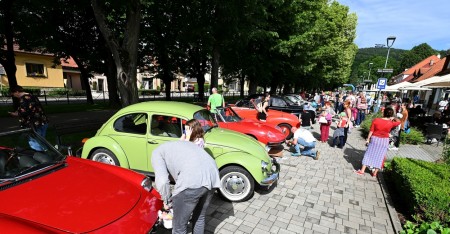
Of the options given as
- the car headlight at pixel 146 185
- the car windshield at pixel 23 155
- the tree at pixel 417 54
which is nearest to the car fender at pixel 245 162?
the car headlight at pixel 146 185

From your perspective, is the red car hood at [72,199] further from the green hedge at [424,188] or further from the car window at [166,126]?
the green hedge at [424,188]

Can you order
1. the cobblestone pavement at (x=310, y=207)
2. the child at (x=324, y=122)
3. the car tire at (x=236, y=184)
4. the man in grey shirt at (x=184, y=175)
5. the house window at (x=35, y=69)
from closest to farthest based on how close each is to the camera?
the man in grey shirt at (x=184, y=175) → the cobblestone pavement at (x=310, y=207) → the car tire at (x=236, y=184) → the child at (x=324, y=122) → the house window at (x=35, y=69)

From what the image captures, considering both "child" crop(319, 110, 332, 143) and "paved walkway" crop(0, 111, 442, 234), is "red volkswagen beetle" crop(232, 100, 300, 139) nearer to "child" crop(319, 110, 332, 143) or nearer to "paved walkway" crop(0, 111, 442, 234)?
"child" crop(319, 110, 332, 143)

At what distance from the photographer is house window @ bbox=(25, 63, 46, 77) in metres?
33.9

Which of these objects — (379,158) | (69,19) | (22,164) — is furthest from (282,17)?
(22,164)

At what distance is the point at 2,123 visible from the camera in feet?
36.0

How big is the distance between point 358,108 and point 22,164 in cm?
1613

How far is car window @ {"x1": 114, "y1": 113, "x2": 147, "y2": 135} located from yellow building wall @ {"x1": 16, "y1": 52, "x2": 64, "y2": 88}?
34.1 meters

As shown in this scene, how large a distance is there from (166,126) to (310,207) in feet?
10.9

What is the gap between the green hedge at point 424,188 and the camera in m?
3.83

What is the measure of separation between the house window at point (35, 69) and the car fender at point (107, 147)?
1497 inches

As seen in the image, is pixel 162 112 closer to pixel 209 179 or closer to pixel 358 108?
pixel 209 179

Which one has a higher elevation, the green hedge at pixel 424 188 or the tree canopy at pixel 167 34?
the tree canopy at pixel 167 34

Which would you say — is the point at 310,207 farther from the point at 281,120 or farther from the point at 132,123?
the point at 281,120
